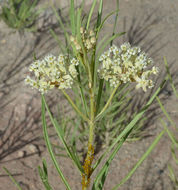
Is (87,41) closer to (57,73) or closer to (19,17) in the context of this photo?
(57,73)

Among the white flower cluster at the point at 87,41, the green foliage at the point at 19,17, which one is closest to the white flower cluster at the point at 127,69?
the white flower cluster at the point at 87,41

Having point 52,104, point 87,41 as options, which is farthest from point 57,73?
point 52,104

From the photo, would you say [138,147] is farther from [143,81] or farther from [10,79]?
[10,79]

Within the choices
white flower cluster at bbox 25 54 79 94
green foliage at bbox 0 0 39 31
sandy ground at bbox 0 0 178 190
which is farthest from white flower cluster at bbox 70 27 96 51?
green foliage at bbox 0 0 39 31

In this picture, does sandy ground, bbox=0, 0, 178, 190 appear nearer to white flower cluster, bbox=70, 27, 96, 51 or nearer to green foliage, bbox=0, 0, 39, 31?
green foliage, bbox=0, 0, 39, 31

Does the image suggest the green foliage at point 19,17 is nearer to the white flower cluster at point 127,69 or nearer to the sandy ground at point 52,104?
the sandy ground at point 52,104

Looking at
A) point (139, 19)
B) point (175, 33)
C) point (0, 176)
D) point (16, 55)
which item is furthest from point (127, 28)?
point (0, 176)

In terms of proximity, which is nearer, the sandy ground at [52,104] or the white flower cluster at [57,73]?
the white flower cluster at [57,73]

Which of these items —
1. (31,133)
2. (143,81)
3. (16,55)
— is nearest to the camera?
(143,81)
